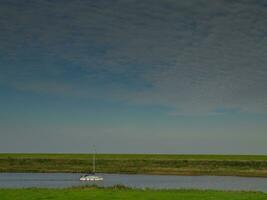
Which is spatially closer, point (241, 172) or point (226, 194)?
point (226, 194)

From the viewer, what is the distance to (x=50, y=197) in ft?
141

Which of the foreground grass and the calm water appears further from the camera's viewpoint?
the calm water

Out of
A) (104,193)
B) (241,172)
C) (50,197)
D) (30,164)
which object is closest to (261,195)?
(104,193)

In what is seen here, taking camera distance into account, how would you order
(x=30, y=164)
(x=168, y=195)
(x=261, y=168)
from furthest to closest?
(x=30, y=164), (x=261, y=168), (x=168, y=195)

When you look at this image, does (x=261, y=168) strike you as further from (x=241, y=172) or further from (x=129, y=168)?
(x=129, y=168)

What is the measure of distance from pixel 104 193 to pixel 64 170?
88.3m

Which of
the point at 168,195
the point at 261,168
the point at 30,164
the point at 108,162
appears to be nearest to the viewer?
the point at 168,195

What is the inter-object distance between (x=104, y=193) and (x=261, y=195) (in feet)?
43.3

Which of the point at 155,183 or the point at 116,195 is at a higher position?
the point at 116,195

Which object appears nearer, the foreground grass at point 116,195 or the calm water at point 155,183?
the foreground grass at point 116,195

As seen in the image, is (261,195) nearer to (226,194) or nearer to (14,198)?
(226,194)

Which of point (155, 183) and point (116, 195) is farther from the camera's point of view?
point (155, 183)

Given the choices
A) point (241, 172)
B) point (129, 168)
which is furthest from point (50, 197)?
point (129, 168)

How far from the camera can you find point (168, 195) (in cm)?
4525
